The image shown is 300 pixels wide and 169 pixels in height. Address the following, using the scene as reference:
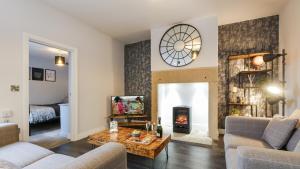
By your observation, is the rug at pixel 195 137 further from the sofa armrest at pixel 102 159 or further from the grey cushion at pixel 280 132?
the sofa armrest at pixel 102 159

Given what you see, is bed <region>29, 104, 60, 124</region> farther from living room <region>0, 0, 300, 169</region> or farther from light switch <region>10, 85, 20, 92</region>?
light switch <region>10, 85, 20, 92</region>

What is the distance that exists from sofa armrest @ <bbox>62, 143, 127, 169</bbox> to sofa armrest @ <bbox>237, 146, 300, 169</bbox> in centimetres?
86

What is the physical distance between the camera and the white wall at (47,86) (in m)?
5.72

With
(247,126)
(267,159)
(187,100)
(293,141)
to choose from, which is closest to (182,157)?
(247,126)

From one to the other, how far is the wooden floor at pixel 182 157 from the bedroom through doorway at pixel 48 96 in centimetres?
54

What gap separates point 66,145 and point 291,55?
4.36 metres

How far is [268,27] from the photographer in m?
3.29

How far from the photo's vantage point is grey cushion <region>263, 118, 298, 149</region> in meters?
1.59

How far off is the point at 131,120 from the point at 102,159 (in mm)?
3104

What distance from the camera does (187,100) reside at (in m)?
3.95

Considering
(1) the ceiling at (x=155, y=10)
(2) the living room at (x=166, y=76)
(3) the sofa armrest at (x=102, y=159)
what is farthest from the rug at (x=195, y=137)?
(1) the ceiling at (x=155, y=10)

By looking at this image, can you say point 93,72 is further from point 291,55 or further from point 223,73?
point 291,55

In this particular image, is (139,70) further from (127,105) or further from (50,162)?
(50,162)

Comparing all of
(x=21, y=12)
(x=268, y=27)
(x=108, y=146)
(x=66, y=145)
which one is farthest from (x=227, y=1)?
(x=66, y=145)
